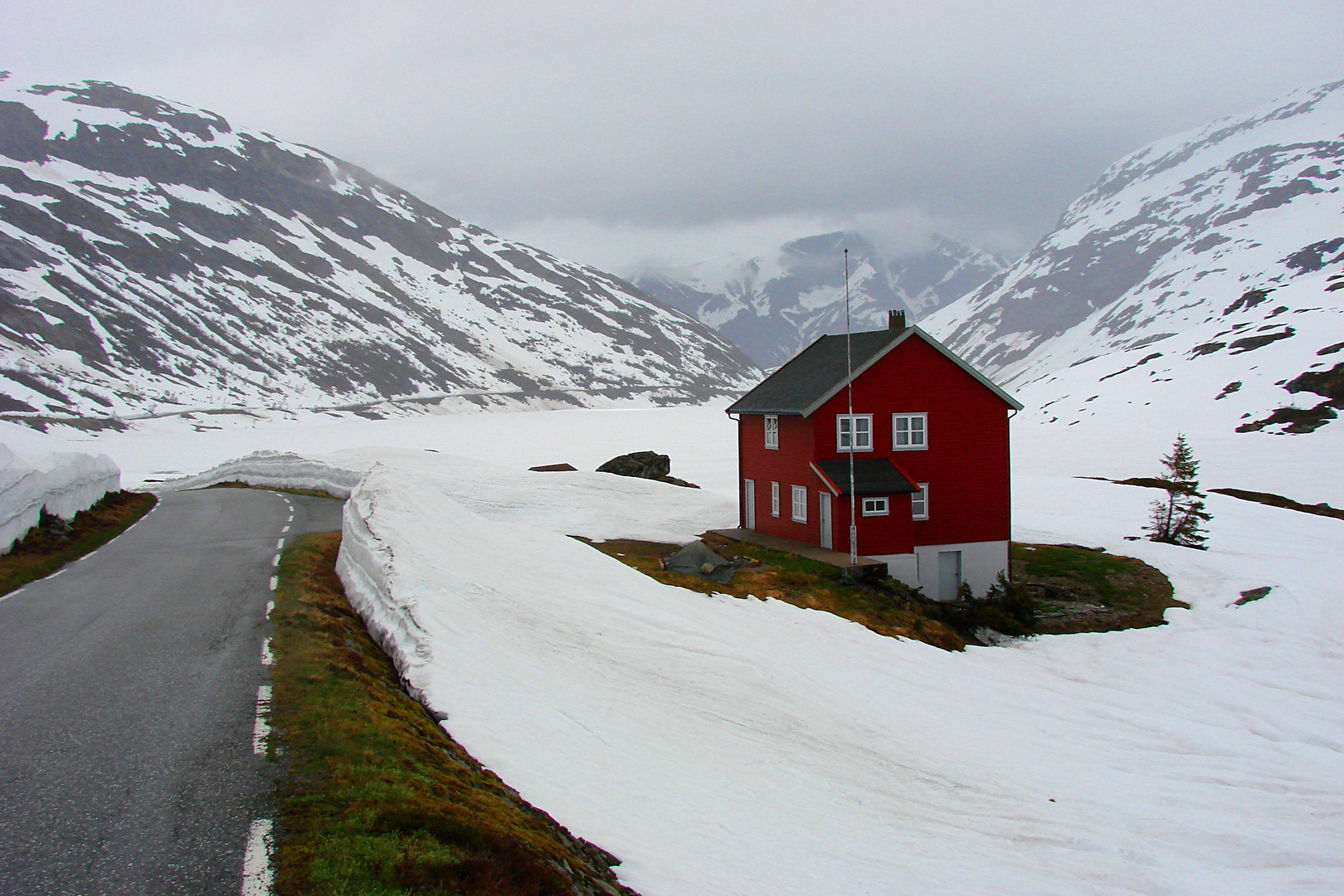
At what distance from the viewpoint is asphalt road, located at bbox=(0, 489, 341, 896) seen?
290 inches

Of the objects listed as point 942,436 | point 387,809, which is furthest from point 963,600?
point 387,809

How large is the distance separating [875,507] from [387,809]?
82.8ft

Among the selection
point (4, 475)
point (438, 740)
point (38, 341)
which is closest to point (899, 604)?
point (438, 740)

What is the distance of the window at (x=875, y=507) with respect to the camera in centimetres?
3119

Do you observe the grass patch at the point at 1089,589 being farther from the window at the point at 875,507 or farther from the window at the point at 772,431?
the window at the point at 772,431

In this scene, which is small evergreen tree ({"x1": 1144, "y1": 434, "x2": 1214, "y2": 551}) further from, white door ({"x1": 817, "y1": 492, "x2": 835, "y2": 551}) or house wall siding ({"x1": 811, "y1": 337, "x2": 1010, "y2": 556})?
white door ({"x1": 817, "y1": 492, "x2": 835, "y2": 551})

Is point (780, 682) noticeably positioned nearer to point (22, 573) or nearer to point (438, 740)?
point (438, 740)

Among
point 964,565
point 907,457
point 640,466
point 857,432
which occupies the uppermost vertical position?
point 857,432

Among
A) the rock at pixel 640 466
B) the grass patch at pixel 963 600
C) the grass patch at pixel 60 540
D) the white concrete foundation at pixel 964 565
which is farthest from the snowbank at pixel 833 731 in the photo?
the rock at pixel 640 466

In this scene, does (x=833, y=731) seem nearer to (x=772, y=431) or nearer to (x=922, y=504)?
(x=922, y=504)

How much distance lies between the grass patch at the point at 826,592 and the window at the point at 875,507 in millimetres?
2786

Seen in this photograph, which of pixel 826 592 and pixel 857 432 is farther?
pixel 857 432

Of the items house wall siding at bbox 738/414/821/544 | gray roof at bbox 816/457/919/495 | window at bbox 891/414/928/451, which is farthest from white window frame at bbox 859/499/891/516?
window at bbox 891/414/928/451

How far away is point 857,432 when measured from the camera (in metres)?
32.8
